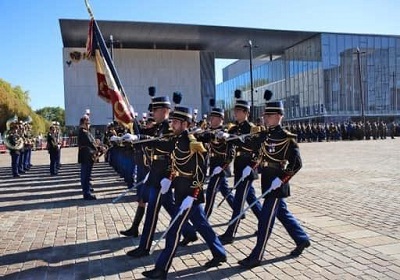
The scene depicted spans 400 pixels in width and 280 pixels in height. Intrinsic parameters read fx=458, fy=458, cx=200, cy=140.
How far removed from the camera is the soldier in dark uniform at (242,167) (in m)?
6.49

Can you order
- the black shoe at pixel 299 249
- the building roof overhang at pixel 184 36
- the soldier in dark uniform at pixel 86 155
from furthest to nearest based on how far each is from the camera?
the building roof overhang at pixel 184 36 < the soldier in dark uniform at pixel 86 155 < the black shoe at pixel 299 249

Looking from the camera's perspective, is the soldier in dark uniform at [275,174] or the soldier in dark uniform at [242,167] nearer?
the soldier in dark uniform at [275,174]

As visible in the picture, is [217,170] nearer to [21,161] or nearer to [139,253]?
[139,253]

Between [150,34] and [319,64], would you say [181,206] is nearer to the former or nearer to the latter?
[150,34]

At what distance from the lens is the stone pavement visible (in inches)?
211

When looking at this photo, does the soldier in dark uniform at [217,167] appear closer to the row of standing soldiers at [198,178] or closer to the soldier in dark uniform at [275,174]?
the row of standing soldiers at [198,178]

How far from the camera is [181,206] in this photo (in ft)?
16.8

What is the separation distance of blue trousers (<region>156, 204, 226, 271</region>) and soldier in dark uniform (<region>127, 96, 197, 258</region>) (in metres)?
0.59

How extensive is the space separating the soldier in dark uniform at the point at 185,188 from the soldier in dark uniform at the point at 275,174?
1.78ft

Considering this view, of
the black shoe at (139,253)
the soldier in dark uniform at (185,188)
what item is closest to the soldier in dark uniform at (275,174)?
the soldier in dark uniform at (185,188)

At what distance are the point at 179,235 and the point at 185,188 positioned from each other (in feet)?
1.74

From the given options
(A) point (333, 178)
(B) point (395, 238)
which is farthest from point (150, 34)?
(B) point (395, 238)

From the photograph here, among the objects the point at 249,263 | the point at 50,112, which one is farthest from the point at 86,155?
the point at 50,112

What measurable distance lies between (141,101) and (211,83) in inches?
380
